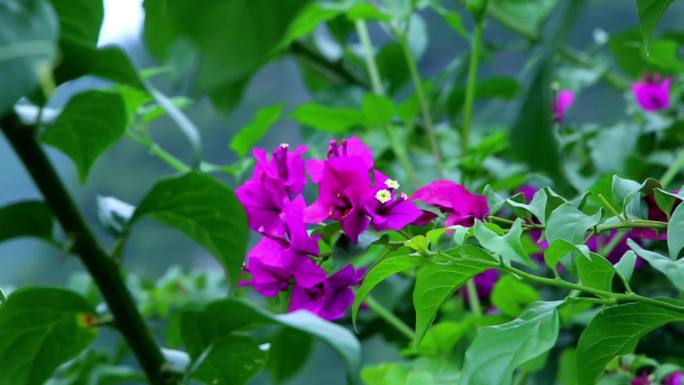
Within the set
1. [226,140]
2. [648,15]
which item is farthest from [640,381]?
[226,140]

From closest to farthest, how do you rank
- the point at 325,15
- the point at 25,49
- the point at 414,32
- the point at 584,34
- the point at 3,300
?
1. the point at 25,49
2. the point at 3,300
3. the point at 325,15
4. the point at 414,32
5. the point at 584,34

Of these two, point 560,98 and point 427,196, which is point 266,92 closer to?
point 560,98

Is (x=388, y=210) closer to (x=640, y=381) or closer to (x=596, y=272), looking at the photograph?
(x=596, y=272)

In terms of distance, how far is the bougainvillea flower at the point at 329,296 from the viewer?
0.43m

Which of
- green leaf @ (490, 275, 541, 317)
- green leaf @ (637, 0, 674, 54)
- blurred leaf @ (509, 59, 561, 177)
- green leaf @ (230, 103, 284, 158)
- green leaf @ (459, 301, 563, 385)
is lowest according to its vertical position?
green leaf @ (490, 275, 541, 317)

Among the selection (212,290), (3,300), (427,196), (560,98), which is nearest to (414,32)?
(560,98)

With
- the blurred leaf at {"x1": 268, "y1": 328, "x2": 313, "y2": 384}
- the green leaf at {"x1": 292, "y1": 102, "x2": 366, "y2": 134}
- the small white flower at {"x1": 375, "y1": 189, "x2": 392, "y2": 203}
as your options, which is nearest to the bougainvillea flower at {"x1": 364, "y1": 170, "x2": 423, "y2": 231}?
the small white flower at {"x1": 375, "y1": 189, "x2": 392, "y2": 203}

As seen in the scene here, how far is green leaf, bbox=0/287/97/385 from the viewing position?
371 millimetres

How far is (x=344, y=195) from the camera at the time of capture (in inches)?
15.6

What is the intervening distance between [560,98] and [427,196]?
0.51 meters

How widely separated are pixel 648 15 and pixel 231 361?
0.23 meters

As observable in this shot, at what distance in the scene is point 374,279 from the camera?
0.37 meters

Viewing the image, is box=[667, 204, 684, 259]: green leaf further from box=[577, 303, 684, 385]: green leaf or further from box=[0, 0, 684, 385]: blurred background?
box=[0, 0, 684, 385]: blurred background

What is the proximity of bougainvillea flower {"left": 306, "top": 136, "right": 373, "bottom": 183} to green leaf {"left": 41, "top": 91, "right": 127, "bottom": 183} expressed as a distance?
0.09 metres
